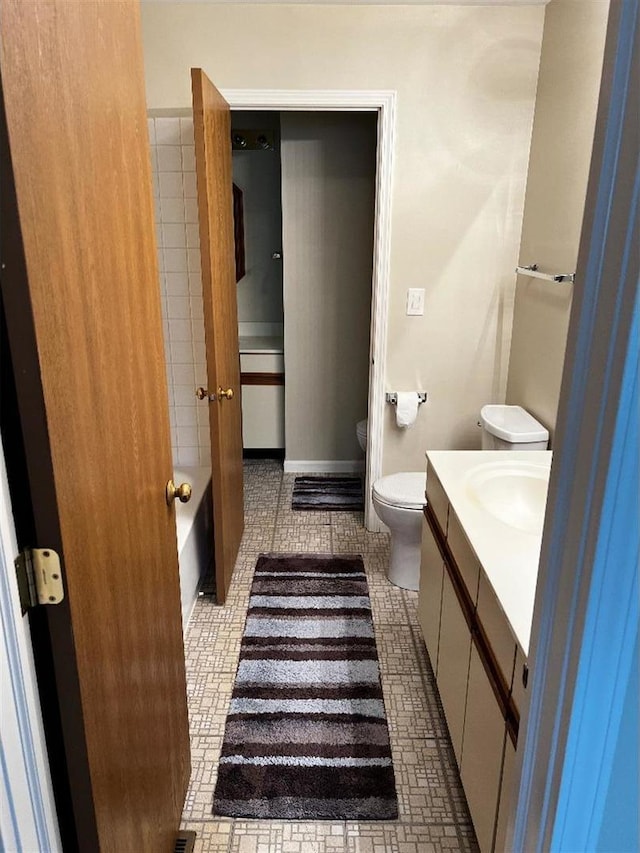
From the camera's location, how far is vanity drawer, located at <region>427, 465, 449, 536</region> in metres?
1.83

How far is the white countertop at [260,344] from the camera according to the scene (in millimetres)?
3969

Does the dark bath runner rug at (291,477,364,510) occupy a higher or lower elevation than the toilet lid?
lower

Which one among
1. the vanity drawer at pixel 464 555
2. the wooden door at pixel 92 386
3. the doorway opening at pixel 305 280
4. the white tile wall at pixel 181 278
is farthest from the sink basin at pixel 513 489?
the doorway opening at pixel 305 280

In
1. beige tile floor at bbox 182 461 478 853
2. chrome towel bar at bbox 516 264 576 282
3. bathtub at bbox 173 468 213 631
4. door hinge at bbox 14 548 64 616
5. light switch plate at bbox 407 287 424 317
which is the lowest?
beige tile floor at bbox 182 461 478 853

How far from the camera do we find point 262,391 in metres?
4.07

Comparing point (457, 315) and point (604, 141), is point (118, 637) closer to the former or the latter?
point (604, 141)

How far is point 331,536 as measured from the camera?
3.24m

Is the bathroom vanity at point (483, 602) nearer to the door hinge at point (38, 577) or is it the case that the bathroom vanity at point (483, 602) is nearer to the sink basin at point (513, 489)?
the sink basin at point (513, 489)

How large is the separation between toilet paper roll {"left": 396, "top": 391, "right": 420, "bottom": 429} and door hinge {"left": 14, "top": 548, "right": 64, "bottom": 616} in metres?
2.29

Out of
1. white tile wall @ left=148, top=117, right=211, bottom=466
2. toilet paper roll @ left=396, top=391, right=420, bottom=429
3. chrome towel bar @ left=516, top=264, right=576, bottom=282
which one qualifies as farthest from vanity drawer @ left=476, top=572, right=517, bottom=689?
white tile wall @ left=148, top=117, right=211, bottom=466

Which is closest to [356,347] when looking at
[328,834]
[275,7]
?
[275,7]

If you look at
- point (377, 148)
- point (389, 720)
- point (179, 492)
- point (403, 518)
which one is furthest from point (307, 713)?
point (377, 148)

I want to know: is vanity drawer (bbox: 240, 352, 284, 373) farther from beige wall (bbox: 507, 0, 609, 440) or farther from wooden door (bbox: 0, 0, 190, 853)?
wooden door (bbox: 0, 0, 190, 853)

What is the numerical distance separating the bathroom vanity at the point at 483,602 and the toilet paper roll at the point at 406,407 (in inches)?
37.6
